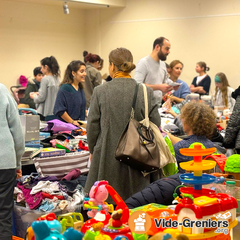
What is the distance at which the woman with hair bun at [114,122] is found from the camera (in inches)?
106

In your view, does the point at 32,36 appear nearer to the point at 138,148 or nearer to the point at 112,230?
the point at 138,148

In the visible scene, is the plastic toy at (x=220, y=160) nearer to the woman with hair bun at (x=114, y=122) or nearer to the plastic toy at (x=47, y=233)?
the woman with hair bun at (x=114, y=122)

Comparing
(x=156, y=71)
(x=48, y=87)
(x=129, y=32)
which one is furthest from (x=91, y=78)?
(x=129, y=32)

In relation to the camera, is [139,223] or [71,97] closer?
[139,223]

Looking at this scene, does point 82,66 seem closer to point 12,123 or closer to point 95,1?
point 12,123

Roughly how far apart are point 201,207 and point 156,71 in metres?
3.57

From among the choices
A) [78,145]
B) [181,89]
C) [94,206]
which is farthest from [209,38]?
[94,206]

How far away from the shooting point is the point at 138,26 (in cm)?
1120

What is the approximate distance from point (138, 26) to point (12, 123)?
892 centimetres

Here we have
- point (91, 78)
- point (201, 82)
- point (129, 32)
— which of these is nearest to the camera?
point (91, 78)

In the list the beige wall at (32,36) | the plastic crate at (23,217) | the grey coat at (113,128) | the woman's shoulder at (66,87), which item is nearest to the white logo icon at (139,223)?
the grey coat at (113,128)

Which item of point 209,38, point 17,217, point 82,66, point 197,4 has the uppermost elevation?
point 197,4

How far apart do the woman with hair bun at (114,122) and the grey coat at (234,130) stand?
1086 mm

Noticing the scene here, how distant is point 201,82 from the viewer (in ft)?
31.1
